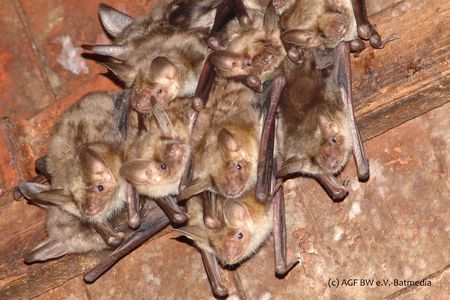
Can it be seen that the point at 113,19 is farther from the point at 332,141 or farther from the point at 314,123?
the point at 332,141

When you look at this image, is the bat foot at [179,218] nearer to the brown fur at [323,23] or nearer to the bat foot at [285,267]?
the bat foot at [285,267]

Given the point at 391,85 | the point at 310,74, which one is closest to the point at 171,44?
the point at 310,74

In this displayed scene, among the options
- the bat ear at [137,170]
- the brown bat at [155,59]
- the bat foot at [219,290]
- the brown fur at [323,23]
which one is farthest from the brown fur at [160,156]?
the brown fur at [323,23]

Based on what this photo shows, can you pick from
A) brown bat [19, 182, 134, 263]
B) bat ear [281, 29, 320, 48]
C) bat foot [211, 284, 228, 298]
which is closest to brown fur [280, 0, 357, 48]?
bat ear [281, 29, 320, 48]

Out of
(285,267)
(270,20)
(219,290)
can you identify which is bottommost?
(219,290)

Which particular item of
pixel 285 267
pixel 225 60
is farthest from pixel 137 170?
pixel 285 267
